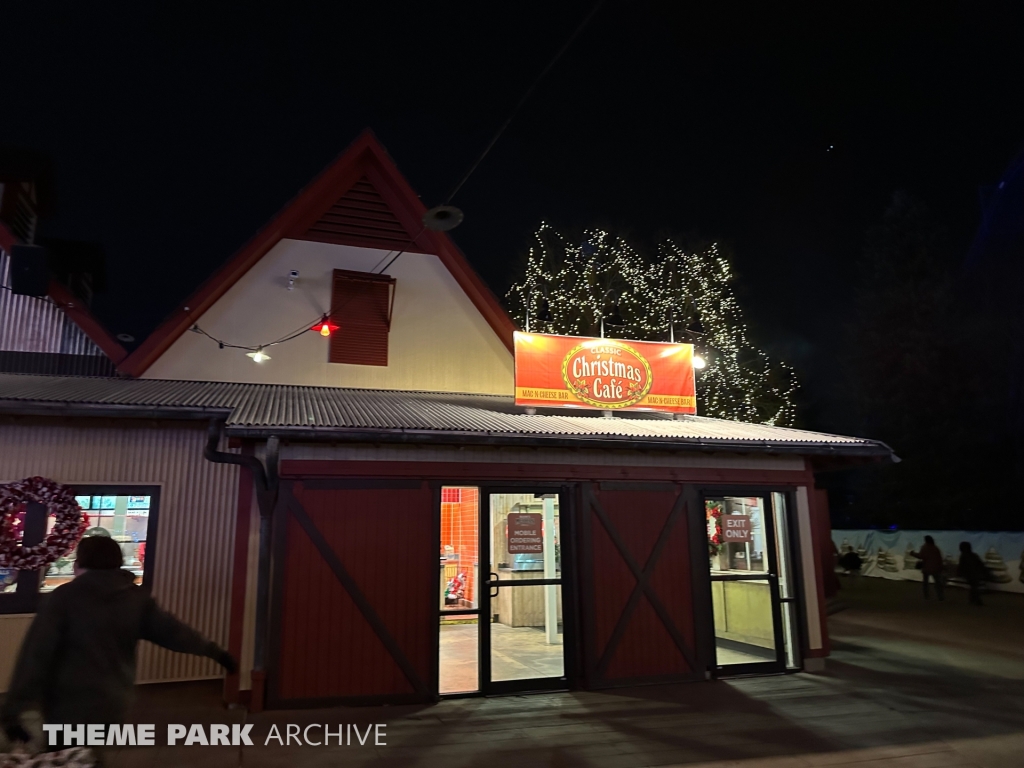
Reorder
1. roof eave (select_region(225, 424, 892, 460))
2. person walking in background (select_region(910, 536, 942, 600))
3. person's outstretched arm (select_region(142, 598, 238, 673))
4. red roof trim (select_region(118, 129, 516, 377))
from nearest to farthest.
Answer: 1. person's outstretched arm (select_region(142, 598, 238, 673))
2. roof eave (select_region(225, 424, 892, 460))
3. red roof trim (select_region(118, 129, 516, 377))
4. person walking in background (select_region(910, 536, 942, 600))

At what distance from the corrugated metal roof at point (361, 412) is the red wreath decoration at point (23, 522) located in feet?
3.31

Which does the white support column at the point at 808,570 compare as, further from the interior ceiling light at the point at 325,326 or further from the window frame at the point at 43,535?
the window frame at the point at 43,535

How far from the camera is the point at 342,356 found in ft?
36.1

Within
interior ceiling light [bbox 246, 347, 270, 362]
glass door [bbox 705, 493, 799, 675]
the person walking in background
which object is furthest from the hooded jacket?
the person walking in background

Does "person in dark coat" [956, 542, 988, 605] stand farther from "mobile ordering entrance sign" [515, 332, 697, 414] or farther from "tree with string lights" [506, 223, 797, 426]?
"mobile ordering entrance sign" [515, 332, 697, 414]

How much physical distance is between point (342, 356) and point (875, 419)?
2673cm

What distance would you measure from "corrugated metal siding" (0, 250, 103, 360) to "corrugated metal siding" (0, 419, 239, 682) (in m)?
2.52

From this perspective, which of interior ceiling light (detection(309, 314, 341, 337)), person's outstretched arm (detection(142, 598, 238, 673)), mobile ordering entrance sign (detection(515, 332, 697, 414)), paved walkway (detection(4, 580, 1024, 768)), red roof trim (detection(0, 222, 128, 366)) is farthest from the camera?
interior ceiling light (detection(309, 314, 341, 337))

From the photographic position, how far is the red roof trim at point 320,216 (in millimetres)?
10188

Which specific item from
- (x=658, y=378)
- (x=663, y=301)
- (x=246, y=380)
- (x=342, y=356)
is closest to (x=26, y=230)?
(x=246, y=380)

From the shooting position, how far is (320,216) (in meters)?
11.4

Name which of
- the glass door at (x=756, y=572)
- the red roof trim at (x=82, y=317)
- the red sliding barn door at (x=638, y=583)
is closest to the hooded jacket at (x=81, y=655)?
the red sliding barn door at (x=638, y=583)

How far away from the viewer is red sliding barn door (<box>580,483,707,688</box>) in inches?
314

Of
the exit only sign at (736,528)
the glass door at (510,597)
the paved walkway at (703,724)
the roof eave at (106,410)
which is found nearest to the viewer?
the paved walkway at (703,724)
